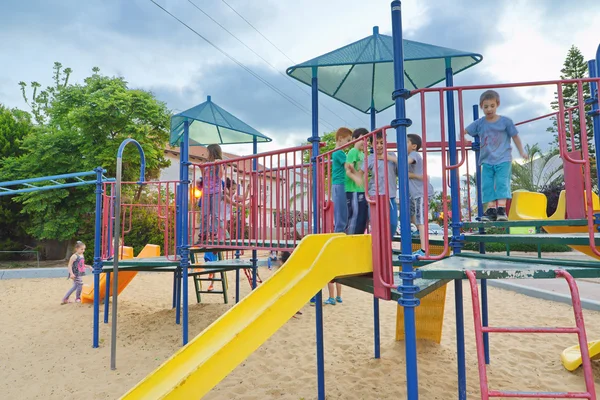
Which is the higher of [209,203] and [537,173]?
[537,173]

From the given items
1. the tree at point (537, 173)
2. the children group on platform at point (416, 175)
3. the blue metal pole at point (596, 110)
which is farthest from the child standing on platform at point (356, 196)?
the tree at point (537, 173)

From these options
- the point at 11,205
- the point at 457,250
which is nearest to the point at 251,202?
the point at 457,250

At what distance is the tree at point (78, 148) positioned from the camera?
48.3ft

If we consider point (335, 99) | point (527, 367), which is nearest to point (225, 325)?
point (527, 367)

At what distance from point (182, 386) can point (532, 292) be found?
8.34 metres

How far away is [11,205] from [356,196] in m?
18.2

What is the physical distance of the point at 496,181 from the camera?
12.2 feet

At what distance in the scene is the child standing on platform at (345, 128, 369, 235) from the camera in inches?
142

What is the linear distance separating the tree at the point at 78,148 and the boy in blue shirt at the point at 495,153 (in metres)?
14.1

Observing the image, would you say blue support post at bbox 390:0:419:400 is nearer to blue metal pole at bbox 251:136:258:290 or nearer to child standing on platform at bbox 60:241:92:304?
blue metal pole at bbox 251:136:258:290

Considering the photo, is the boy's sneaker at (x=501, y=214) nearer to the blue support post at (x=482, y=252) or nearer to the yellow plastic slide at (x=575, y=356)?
the blue support post at (x=482, y=252)

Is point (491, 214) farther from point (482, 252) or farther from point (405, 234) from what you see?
point (405, 234)

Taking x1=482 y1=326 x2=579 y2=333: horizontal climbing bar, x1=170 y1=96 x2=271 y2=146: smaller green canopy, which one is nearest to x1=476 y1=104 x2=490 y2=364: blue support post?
x1=482 y1=326 x2=579 y2=333: horizontal climbing bar

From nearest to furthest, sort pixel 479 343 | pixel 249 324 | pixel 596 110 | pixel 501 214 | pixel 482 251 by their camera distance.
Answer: pixel 479 343 < pixel 249 324 < pixel 596 110 < pixel 501 214 < pixel 482 251
